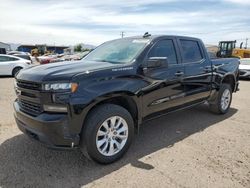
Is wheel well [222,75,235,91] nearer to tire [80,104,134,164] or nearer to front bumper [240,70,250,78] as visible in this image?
tire [80,104,134,164]

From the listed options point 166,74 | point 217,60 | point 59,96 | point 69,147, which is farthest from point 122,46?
point 217,60

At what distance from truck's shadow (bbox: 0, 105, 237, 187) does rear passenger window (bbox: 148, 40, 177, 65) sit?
141cm

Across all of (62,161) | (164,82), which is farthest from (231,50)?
(62,161)

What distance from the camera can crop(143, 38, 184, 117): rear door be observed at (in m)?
3.96

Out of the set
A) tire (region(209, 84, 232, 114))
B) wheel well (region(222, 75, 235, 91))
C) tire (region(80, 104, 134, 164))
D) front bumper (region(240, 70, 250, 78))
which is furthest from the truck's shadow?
front bumper (region(240, 70, 250, 78))

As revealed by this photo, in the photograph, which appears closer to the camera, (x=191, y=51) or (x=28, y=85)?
(x=28, y=85)

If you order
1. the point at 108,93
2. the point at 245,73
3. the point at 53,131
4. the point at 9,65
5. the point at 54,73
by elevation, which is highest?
the point at 54,73

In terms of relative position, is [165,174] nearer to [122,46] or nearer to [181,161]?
[181,161]

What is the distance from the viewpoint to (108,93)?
11.0 feet

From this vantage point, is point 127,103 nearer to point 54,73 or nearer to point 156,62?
point 156,62

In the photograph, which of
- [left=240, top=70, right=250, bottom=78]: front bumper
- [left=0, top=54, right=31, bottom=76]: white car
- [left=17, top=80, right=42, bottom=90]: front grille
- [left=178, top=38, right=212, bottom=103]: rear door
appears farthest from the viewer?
[left=0, top=54, right=31, bottom=76]: white car

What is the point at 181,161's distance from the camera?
3633 millimetres

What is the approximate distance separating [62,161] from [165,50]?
2535 mm

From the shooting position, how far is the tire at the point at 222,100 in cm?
589
